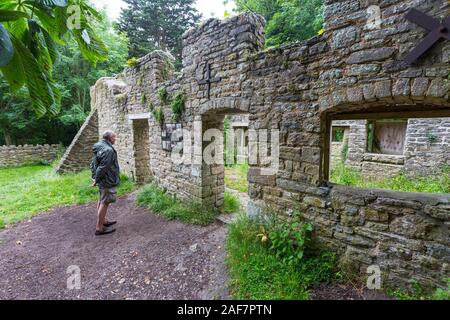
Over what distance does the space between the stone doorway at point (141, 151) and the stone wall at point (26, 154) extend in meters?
9.48

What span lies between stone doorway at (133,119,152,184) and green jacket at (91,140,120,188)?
2.63 meters

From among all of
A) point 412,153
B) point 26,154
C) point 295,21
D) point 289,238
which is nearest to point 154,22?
point 295,21

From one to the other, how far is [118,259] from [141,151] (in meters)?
4.00

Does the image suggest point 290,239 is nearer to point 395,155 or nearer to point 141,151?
point 141,151

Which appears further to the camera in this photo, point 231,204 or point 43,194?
point 43,194

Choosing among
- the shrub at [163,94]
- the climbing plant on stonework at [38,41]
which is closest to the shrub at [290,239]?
the climbing plant on stonework at [38,41]

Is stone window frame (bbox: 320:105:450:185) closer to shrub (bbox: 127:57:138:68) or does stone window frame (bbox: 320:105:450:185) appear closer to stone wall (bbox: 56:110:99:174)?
shrub (bbox: 127:57:138:68)

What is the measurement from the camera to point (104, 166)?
3.87 metres

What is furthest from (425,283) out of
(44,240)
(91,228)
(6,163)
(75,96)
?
(75,96)

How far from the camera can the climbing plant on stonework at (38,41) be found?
31.7 inches

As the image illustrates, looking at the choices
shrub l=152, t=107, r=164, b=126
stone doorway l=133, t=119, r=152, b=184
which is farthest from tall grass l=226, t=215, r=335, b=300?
stone doorway l=133, t=119, r=152, b=184

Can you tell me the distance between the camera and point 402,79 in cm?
216

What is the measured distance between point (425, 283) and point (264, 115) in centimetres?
265
